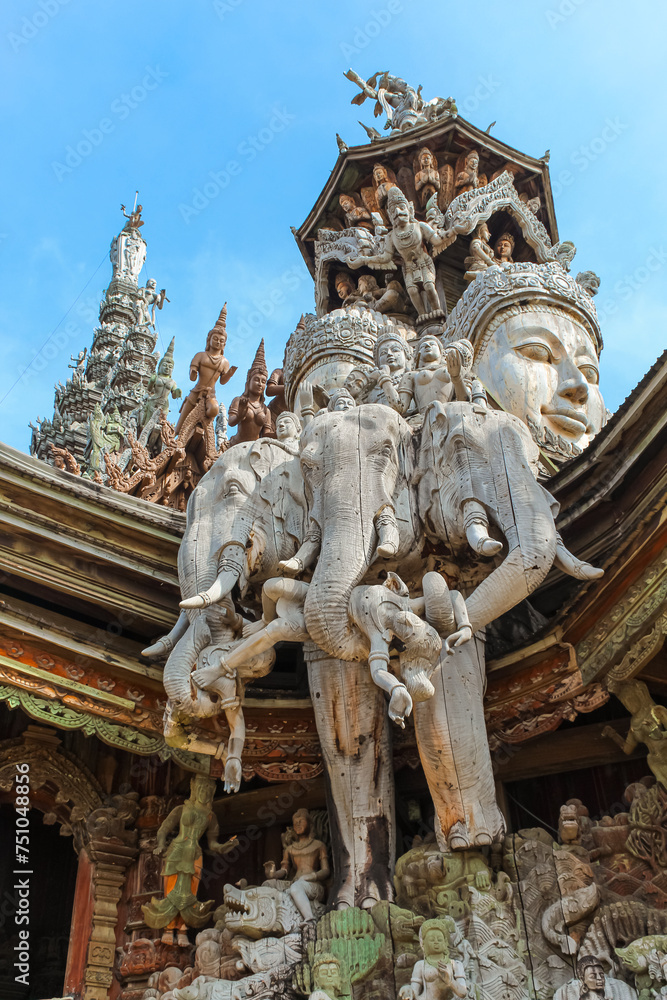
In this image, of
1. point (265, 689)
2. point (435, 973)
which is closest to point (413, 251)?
point (265, 689)

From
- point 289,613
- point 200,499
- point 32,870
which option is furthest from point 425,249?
point 32,870

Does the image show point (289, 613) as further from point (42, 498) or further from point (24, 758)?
point (24, 758)

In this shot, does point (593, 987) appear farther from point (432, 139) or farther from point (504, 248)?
point (432, 139)

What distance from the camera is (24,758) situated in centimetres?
674

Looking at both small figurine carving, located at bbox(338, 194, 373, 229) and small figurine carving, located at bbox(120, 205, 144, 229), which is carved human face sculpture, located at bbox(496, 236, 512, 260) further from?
small figurine carving, located at bbox(120, 205, 144, 229)

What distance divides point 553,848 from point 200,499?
313cm

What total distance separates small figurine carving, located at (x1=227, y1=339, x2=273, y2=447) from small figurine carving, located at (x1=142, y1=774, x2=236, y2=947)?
193 inches

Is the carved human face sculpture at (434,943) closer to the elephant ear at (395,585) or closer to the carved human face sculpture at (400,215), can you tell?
the elephant ear at (395,585)

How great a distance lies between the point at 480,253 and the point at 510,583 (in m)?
6.76

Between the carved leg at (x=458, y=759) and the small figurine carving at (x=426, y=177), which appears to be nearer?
the carved leg at (x=458, y=759)

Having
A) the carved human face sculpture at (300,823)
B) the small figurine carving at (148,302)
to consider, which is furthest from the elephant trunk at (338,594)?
the small figurine carving at (148,302)

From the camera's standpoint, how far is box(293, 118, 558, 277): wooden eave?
12.9m

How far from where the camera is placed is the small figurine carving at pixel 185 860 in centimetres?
612

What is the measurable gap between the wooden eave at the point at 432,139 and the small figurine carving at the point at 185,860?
9.36 meters
